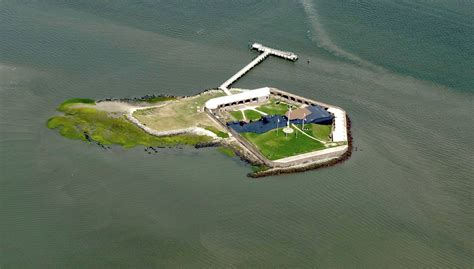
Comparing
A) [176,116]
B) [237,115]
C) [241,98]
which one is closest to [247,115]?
[237,115]

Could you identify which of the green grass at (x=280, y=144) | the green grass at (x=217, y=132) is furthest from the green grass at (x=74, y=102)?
the green grass at (x=280, y=144)

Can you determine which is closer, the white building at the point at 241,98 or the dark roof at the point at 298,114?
the dark roof at the point at 298,114

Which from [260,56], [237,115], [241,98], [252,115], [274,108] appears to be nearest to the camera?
[237,115]

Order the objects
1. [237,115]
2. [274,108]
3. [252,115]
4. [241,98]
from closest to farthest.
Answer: [237,115] < [252,115] < [274,108] < [241,98]

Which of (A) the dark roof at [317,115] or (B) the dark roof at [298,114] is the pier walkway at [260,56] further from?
(A) the dark roof at [317,115]

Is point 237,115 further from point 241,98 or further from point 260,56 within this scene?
point 260,56

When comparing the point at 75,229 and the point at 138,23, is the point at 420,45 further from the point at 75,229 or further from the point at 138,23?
the point at 75,229

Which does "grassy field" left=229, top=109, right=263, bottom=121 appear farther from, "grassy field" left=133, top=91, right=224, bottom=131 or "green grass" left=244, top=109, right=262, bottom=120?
"grassy field" left=133, top=91, right=224, bottom=131
